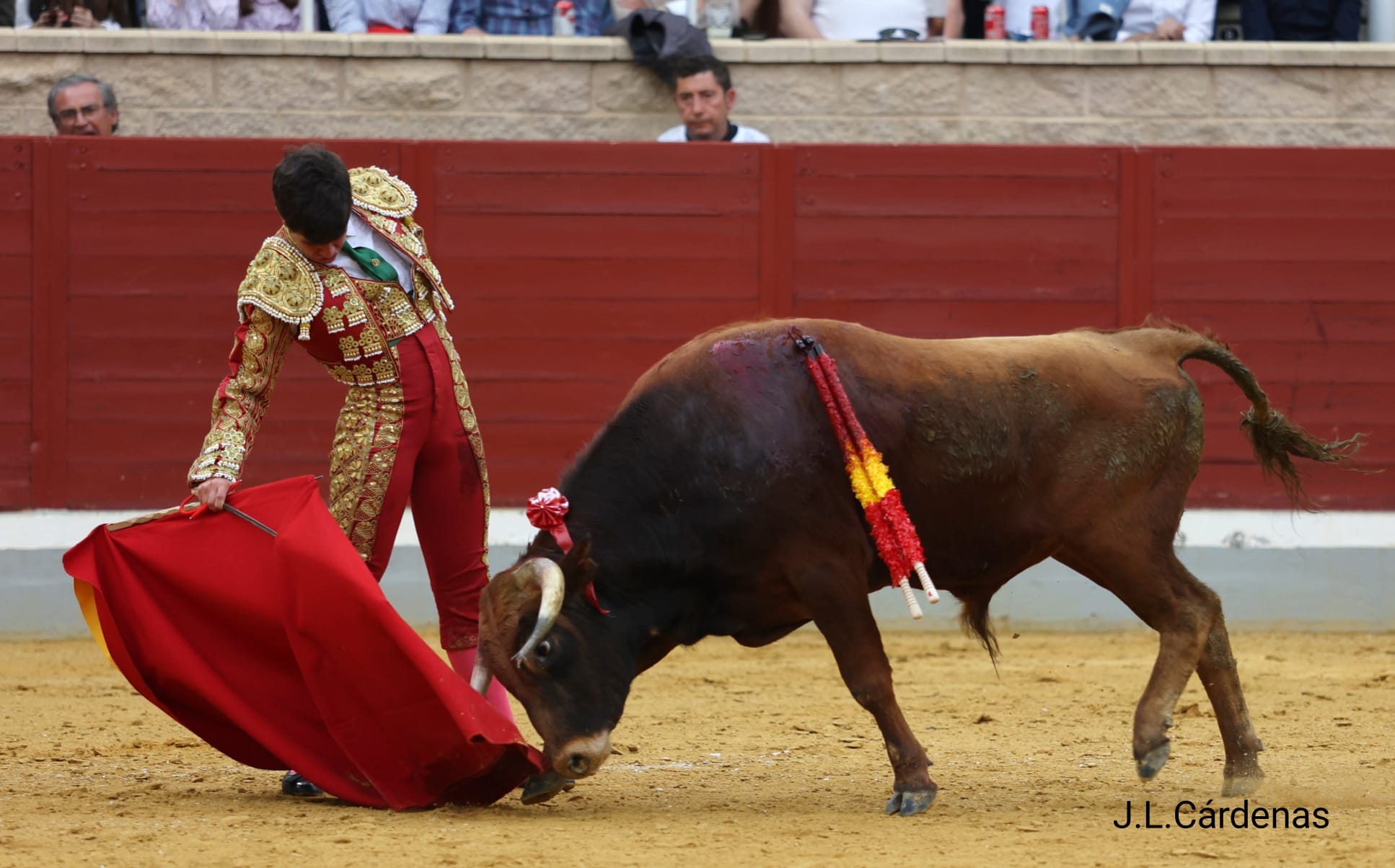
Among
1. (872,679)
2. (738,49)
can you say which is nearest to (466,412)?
(872,679)

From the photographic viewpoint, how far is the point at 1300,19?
8.27 metres

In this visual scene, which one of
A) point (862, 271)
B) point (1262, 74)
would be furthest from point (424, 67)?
point (1262, 74)

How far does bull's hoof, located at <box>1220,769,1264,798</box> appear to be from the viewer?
4.37 m

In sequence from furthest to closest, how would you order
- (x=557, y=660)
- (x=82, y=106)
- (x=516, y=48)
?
(x=516, y=48) → (x=82, y=106) → (x=557, y=660)

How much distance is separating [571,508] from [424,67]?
4.06 metres

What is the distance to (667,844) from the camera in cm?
383

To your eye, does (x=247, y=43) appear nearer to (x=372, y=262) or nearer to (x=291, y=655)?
(x=372, y=262)

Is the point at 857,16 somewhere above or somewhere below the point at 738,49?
above

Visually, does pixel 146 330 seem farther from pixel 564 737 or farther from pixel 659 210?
pixel 564 737

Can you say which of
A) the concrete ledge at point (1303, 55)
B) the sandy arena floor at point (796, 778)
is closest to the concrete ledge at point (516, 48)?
the sandy arena floor at point (796, 778)

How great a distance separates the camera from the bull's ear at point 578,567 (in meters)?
4.17

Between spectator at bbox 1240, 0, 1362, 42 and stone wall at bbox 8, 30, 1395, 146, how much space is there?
367 mm

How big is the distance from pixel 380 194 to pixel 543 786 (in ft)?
4.82

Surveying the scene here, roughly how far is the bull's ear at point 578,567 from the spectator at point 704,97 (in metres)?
3.57
